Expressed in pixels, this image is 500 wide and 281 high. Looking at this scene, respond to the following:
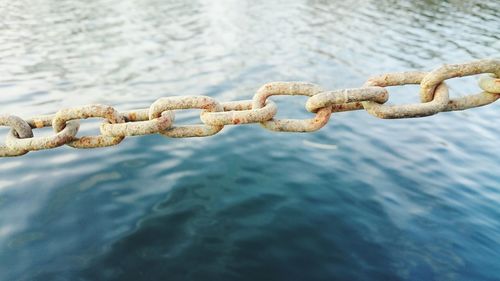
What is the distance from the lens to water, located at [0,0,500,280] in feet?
10.7

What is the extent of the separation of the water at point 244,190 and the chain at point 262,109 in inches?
58.4

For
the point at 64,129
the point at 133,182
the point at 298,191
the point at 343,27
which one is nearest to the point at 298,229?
the point at 298,191

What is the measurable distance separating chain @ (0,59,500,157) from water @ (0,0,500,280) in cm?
148

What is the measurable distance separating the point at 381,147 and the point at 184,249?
132 inches

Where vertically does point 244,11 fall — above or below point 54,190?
above

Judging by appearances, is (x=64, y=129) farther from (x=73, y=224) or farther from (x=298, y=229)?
(x=298, y=229)

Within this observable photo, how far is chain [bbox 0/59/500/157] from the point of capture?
203 centimetres

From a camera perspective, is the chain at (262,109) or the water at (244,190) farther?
the water at (244,190)

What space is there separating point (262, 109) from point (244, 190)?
2.38 meters

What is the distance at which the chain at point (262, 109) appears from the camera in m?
2.03

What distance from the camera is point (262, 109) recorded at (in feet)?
6.72

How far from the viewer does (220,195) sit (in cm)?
421

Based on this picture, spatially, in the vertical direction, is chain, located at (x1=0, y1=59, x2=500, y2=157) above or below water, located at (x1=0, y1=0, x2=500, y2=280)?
above

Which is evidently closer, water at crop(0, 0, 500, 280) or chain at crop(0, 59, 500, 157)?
chain at crop(0, 59, 500, 157)
